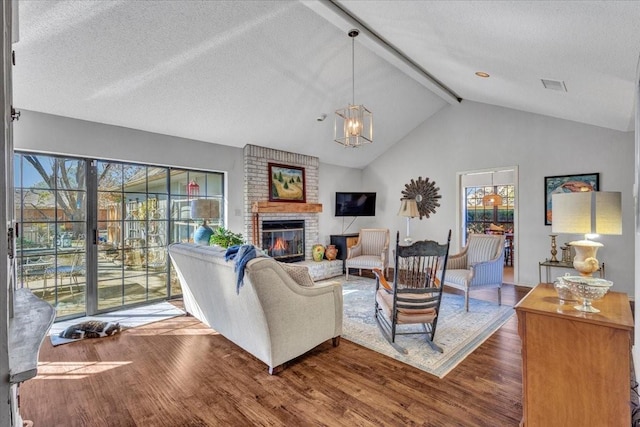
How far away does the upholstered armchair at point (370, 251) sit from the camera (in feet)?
18.2

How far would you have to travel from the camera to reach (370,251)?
607 centimetres

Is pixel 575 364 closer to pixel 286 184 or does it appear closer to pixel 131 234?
pixel 131 234

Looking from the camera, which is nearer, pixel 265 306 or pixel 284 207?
pixel 265 306

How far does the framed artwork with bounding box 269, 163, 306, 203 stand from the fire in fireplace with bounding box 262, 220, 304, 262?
0.46m

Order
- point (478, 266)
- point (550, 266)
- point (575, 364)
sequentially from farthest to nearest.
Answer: point (550, 266), point (478, 266), point (575, 364)

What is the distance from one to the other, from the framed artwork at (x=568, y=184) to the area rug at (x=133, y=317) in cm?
576

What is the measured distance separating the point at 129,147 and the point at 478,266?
16.0 ft

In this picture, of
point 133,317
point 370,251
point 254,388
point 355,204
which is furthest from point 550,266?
point 133,317

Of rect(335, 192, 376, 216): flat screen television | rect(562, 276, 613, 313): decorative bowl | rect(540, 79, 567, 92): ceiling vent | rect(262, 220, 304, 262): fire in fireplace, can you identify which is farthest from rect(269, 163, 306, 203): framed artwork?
rect(562, 276, 613, 313): decorative bowl

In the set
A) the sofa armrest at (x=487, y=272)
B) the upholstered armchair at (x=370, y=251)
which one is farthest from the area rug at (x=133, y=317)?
the sofa armrest at (x=487, y=272)

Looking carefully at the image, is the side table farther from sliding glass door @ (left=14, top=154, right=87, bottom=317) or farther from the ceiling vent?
sliding glass door @ (left=14, top=154, right=87, bottom=317)

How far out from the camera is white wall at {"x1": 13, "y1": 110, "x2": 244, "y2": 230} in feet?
11.3

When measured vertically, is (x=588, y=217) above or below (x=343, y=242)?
above

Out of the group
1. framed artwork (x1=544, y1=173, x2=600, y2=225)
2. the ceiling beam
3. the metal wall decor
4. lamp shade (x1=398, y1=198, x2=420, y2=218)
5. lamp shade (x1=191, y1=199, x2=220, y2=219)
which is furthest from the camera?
the metal wall decor
